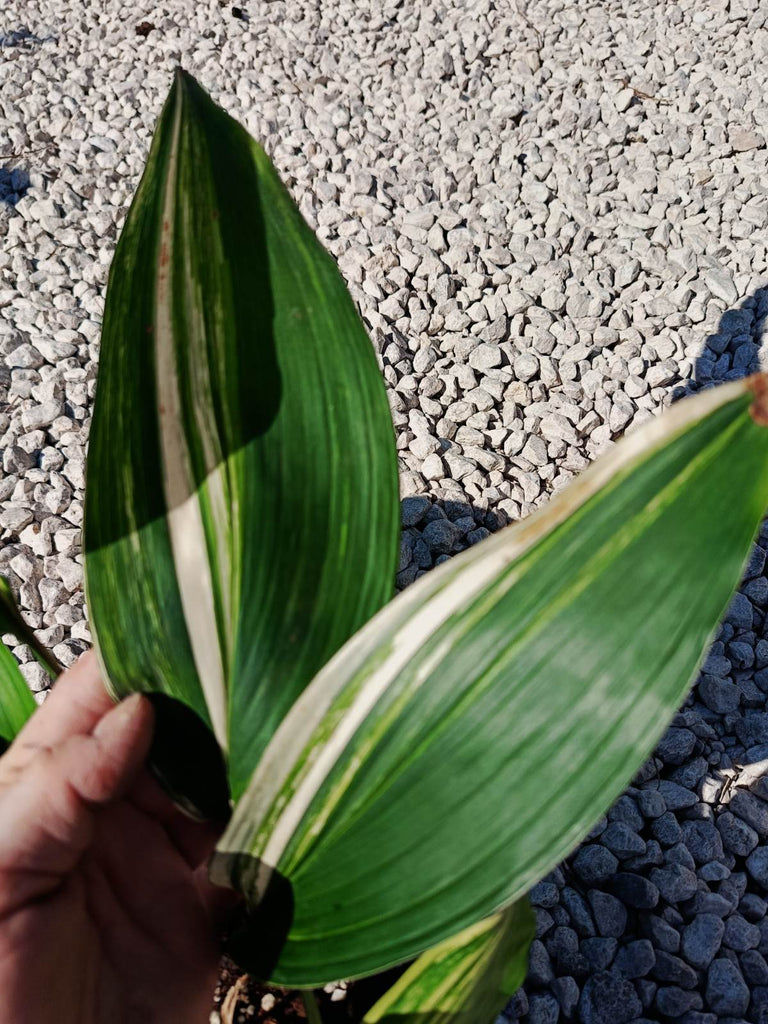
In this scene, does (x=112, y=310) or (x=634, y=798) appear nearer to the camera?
(x=112, y=310)

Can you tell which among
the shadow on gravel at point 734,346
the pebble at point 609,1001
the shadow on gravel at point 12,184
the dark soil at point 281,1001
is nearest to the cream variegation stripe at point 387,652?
the dark soil at point 281,1001

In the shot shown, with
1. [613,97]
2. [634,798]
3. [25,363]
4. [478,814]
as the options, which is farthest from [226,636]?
[613,97]

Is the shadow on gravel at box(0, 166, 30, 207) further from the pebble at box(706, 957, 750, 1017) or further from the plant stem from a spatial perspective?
the pebble at box(706, 957, 750, 1017)

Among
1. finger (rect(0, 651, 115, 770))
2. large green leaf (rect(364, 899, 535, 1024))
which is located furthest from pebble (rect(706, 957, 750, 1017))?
finger (rect(0, 651, 115, 770))

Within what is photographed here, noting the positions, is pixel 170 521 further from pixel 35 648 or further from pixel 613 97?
pixel 613 97

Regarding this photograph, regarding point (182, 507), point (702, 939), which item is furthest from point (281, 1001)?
point (182, 507)

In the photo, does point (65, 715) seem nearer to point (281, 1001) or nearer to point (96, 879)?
point (96, 879)
